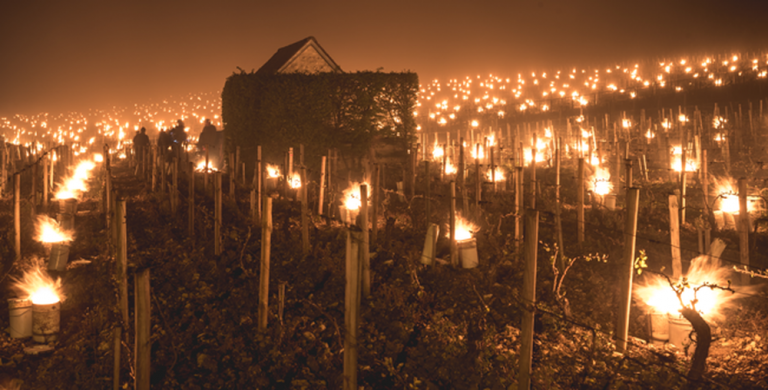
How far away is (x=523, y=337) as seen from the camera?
Answer: 4703mm

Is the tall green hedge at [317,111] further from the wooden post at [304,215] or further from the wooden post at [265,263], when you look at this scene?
the wooden post at [265,263]

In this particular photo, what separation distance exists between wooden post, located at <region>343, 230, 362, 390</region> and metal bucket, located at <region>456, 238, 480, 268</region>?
14.2 feet

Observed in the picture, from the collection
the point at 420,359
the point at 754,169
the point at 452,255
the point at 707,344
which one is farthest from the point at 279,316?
the point at 754,169

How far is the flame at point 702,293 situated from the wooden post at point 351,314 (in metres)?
4.57

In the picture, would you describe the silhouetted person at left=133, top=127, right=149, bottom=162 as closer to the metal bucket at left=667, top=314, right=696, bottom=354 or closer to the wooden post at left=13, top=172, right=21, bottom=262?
the wooden post at left=13, top=172, right=21, bottom=262

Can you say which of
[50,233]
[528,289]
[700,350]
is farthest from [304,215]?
[700,350]

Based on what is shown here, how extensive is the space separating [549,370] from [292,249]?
5.15 m

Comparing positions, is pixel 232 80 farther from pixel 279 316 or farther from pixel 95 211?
pixel 279 316

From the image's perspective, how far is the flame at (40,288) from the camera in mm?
6531

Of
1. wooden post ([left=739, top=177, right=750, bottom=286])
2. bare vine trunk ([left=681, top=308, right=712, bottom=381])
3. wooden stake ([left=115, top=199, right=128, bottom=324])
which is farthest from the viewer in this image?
wooden post ([left=739, top=177, right=750, bottom=286])

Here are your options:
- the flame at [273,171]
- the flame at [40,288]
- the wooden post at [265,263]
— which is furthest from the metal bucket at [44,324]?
the flame at [273,171]

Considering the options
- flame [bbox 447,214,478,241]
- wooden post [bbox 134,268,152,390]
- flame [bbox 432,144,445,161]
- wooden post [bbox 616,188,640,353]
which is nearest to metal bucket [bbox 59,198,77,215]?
wooden post [bbox 134,268,152,390]

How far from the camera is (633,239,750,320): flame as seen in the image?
6480mm

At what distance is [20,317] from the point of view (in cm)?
637
